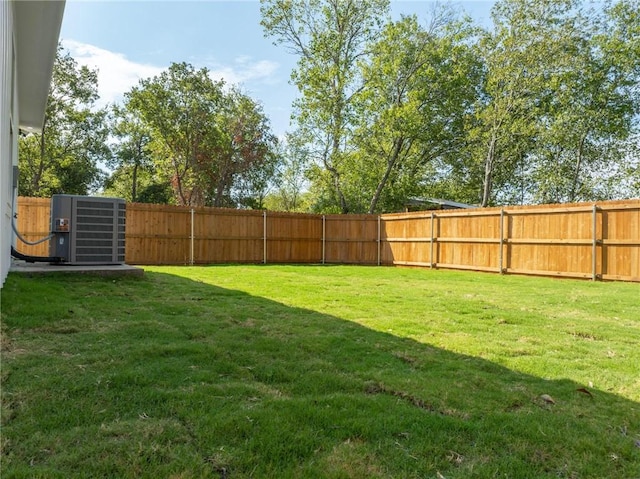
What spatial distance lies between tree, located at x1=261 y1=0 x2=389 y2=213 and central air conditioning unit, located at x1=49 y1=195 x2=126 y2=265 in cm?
1388

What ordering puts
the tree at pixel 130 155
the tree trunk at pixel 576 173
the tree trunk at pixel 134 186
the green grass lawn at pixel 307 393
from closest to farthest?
the green grass lawn at pixel 307 393 < the tree trunk at pixel 576 173 < the tree at pixel 130 155 < the tree trunk at pixel 134 186

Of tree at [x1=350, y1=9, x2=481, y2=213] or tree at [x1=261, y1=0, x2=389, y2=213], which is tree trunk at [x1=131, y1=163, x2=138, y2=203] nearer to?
tree at [x1=261, y1=0, x2=389, y2=213]

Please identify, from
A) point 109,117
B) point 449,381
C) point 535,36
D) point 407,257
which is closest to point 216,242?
point 407,257

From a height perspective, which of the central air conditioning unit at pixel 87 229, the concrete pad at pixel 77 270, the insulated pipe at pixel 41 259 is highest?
the central air conditioning unit at pixel 87 229

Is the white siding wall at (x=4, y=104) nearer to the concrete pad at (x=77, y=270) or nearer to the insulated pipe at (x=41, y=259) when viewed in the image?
the concrete pad at (x=77, y=270)

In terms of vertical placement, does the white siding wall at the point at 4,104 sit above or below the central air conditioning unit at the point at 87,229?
above

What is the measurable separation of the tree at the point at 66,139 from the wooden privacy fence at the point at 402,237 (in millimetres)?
11659

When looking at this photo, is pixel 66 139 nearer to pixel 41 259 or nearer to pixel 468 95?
pixel 41 259

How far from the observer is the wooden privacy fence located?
9.65 m

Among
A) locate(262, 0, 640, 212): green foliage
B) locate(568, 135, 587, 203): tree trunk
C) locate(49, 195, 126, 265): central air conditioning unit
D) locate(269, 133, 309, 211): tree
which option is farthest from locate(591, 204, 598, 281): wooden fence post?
locate(269, 133, 309, 211): tree

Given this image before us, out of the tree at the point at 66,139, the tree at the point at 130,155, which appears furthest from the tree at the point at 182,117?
the tree at the point at 130,155

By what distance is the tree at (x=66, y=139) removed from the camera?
21.1 meters

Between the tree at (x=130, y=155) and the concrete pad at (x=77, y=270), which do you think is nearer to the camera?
the concrete pad at (x=77, y=270)

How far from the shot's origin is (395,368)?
291cm
